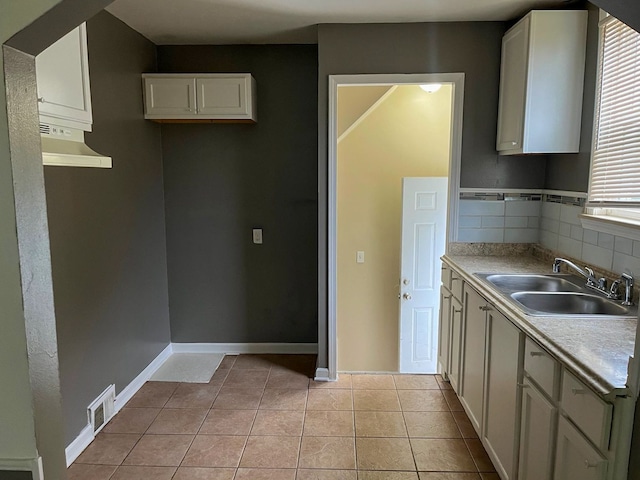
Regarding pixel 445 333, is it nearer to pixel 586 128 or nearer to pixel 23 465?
pixel 586 128

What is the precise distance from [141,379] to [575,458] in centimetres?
288

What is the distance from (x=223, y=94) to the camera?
3.35 meters

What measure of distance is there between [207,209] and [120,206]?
84cm

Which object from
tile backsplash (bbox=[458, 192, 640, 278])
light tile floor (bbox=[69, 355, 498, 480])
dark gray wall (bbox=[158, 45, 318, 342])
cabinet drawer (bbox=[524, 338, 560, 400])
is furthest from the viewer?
dark gray wall (bbox=[158, 45, 318, 342])

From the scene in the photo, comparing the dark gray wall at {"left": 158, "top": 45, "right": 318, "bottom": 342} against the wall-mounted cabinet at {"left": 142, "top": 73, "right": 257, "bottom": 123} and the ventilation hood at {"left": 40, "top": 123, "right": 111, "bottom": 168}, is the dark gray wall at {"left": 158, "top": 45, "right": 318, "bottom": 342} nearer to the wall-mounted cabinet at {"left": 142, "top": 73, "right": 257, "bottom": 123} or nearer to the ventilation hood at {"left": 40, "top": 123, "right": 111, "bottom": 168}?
the wall-mounted cabinet at {"left": 142, "top": 73, "right": 257, "bottom": 123}

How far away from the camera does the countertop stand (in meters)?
1.36

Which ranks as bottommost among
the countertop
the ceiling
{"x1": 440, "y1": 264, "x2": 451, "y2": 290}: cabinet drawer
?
{"x1": 440, "y1": 264, "x2": 451, "y2": 290}: cabinet drawer

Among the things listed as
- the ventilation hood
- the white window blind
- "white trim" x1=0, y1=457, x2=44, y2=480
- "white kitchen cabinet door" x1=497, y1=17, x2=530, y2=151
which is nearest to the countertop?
the white window blind

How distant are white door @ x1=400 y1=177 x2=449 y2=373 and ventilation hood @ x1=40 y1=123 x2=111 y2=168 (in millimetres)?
3126

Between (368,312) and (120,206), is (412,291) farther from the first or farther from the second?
(120,206)

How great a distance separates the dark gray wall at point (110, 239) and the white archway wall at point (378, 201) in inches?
73.8

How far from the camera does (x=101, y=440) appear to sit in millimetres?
2682

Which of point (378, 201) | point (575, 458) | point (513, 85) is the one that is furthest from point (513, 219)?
point (575, 458)

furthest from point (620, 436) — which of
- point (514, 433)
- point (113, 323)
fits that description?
point (113, 323)
